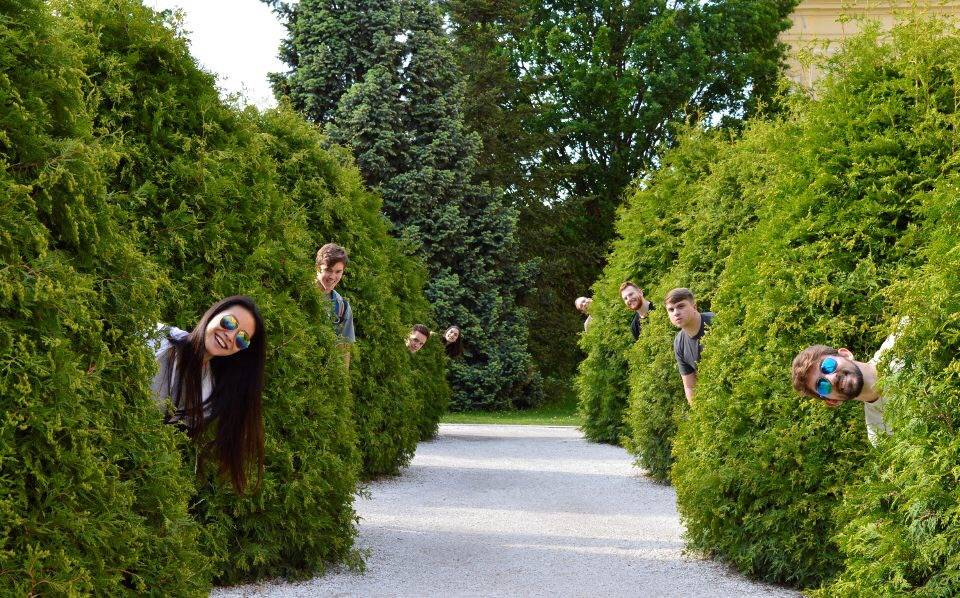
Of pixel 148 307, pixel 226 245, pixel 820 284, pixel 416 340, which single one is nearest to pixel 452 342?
pixel 416 340

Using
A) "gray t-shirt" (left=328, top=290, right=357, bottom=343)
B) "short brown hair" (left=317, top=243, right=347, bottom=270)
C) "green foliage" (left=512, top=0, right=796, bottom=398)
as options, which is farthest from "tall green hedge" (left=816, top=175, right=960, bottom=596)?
"green foliage" (left=512, top=0, right=796, bottom=398)

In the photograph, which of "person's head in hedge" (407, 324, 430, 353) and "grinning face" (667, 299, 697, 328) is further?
"person's head in hedge" (407, 324, 430, 353)

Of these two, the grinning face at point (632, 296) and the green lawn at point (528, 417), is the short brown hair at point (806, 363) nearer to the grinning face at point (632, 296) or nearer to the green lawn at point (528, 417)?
the grinning face at point (632, 296)

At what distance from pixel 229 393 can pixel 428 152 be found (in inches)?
886

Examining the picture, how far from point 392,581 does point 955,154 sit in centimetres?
417

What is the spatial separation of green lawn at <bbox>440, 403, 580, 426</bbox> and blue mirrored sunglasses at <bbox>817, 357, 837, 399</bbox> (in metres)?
16.9

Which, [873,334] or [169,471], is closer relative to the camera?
[169,471]

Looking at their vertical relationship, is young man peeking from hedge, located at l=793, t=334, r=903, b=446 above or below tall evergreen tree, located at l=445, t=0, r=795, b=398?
below

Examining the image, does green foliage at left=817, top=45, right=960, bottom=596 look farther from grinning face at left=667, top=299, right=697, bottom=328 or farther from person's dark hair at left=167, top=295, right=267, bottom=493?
grinning face at left=667, top=299, right=697, bottom=328

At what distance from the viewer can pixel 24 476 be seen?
Answer: 3.15 metres

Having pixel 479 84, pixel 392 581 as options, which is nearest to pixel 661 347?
pixel 392 581

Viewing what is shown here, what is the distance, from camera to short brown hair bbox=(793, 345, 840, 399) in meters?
4.62

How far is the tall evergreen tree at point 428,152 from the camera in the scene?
26.7 m

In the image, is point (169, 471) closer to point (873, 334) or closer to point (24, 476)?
point (24, 476)
